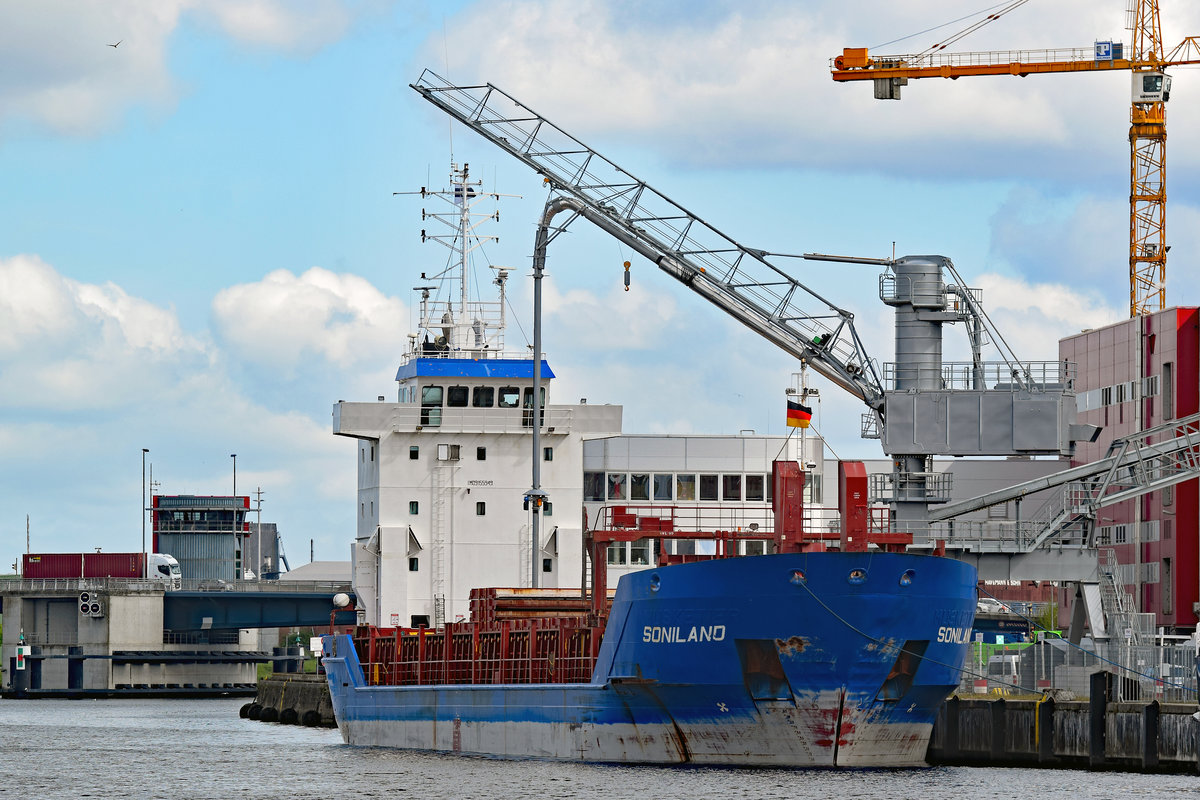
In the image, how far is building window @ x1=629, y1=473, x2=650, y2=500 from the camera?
81.6m

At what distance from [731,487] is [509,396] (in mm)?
22218

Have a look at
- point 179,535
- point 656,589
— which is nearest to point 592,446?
point 656,589

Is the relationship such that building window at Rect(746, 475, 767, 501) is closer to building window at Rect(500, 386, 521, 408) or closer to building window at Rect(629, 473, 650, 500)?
building window at Rect(629, 473, 650, 500)

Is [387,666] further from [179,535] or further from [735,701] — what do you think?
[179,535]

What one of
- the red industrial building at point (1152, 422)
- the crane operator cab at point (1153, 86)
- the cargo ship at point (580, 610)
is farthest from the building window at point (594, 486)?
the crane operator cab at point (1153, 86)

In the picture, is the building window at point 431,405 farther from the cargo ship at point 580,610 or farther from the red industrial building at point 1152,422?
the red industrial building at point 1152,422

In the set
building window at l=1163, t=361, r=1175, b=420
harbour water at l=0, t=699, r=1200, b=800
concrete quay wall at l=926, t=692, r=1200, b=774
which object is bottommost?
harbour water at l=0, t=699, r=1200, b=800

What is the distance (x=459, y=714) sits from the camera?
4706 cm

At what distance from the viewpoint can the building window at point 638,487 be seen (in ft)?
268

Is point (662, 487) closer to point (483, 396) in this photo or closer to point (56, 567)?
point (483, 396)

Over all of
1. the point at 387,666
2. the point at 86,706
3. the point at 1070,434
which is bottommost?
the point at 86,706

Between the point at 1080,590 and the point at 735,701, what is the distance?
59.8 feet

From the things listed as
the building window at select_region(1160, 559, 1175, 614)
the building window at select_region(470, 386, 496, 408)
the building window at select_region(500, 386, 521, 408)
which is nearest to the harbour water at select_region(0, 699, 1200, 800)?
the building window at select_region(470, 386, 496, 408)

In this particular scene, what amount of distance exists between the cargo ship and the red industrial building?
13.7 meters
